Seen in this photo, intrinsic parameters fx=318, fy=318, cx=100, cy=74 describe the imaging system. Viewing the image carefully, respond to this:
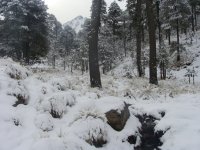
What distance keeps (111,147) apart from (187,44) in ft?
143

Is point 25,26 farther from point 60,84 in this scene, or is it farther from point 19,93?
point 19,93

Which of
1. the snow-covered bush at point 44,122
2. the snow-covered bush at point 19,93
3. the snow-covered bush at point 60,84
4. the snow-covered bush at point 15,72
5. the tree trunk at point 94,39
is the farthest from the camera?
the tree trunk at point 94,39

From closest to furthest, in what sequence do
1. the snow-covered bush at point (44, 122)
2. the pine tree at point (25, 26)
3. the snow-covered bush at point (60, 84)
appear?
the snow-covered bush at point (44, 122)
the snow-covered bush at point (60, 84)
the pine tree at point (25, 26)

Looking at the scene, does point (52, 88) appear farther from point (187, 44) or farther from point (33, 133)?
point (187, 44)

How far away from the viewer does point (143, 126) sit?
9.58m

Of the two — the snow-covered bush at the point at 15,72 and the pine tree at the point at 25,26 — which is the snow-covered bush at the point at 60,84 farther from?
the pine tree at the point at 25,26

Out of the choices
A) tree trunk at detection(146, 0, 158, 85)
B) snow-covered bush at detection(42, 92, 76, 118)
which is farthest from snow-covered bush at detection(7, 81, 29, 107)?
tree trunk at detection(146, 0, 158, 85)

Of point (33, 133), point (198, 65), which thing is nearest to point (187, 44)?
point (198, 65)

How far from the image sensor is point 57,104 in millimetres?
9289

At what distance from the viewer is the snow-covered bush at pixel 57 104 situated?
9.15 metres

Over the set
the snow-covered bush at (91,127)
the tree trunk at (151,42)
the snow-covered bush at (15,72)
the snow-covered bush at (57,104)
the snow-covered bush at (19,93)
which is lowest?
the snow-covered bush at (91,127)

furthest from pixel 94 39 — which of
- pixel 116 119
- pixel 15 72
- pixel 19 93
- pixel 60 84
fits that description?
pixel 116 119

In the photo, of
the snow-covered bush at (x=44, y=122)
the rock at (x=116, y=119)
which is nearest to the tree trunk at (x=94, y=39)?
the rock at (x=116, y=119)

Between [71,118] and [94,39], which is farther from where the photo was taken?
[94,39]
